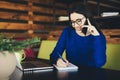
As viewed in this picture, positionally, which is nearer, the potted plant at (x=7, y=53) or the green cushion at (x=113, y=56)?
the potted plant at (x=7, y=53)

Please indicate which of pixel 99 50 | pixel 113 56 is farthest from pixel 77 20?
pixel 113 56

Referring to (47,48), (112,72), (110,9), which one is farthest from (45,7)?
(112,72)

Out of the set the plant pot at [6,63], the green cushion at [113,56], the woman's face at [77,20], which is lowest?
the green cushion at [113,56]

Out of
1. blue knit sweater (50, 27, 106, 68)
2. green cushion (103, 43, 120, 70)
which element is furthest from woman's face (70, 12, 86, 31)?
green cushion (103, 43, 120, 70)

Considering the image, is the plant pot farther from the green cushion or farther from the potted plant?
the green cushion

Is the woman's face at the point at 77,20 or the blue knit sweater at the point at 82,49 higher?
the woman's face at the point at 77,20

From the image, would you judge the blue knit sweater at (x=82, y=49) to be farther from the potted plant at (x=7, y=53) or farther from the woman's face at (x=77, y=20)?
the potted plant at (x=7, y=53)

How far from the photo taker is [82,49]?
82.9 inches

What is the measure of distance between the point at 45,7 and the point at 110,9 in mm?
1172

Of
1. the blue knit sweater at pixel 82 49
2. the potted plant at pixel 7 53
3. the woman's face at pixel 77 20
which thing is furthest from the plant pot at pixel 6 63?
the woman's face at pixel 77 20

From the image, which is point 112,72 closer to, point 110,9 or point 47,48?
point 47,48

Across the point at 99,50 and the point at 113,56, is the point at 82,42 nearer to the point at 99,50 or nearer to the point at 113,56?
the point at 99,50

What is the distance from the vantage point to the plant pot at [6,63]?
1.10m

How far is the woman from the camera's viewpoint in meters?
1.85
